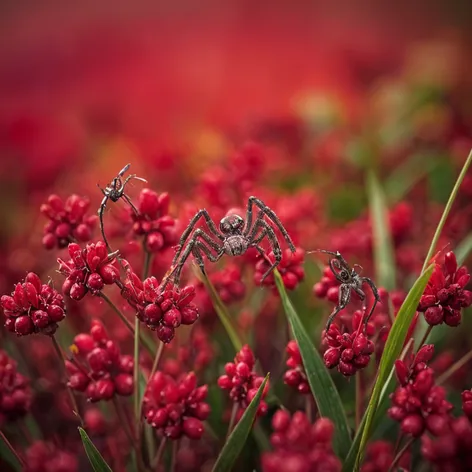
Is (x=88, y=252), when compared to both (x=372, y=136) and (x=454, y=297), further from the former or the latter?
(x=372, y=136)

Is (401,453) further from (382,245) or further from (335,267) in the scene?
(382,245)

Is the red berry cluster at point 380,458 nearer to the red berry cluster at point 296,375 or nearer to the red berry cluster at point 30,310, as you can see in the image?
the red berry cluster at point 296,375

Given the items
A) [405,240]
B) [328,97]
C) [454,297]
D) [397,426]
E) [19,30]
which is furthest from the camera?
[19,30]

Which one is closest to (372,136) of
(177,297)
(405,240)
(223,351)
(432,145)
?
(432,145)

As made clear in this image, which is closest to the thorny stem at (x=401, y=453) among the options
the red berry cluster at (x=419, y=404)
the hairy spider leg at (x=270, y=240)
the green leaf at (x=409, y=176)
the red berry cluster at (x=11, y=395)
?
the red berry cluster at (x=419, y=404)

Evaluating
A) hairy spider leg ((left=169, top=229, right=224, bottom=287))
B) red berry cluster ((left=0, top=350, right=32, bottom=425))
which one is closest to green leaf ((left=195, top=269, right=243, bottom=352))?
Answer: hairy spider leg ((left=169, top=229, right=224, bottom=287))

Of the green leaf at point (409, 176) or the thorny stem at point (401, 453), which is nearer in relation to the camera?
the thorny stem at point (401, 453)
